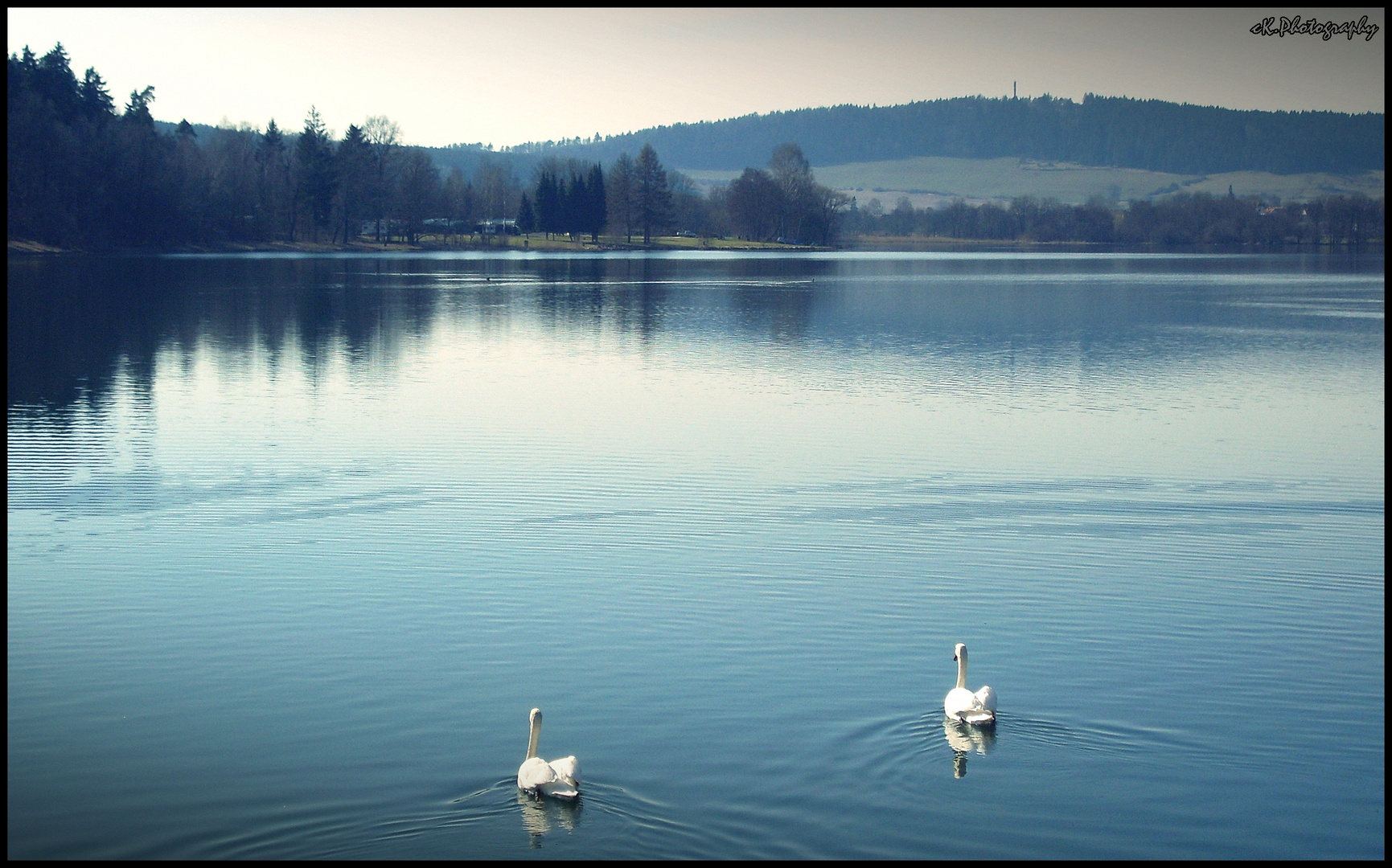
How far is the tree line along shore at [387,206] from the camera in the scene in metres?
91.7

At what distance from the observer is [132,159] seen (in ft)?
318

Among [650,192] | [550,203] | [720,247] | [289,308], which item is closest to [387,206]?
[550,203]

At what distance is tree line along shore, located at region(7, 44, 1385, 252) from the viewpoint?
9169cm

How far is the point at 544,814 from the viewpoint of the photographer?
8180 mm

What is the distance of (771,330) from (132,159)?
239ft

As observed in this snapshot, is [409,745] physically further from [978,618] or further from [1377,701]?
Answer: [1377,701]

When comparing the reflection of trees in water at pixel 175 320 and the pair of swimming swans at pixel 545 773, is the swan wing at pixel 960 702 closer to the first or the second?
the pair of swimming swans at pixel 545 773

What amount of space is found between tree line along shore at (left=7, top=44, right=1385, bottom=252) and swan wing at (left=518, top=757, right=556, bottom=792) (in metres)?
80.8

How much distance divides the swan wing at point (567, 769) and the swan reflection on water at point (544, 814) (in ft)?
0.54

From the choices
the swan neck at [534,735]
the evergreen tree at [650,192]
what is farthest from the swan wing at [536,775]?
the evergreen tree at [650,192]

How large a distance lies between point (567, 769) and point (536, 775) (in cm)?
22

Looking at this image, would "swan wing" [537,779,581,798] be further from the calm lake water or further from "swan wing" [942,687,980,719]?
"swan wing" [942,687,980,719]

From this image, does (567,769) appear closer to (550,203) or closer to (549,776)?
(549,776)

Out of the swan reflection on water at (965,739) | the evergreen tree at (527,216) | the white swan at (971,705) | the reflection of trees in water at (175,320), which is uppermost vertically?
the evergreen tree at (527,216)
